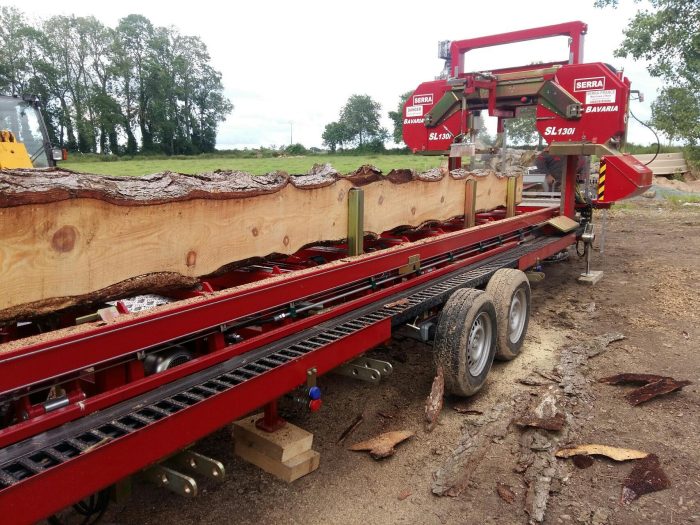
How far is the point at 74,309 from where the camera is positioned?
2342 mm

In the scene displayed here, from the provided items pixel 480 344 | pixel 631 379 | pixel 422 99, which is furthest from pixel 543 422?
pixel 422 99

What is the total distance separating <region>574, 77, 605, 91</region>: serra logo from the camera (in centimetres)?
582

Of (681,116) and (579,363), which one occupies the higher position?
(681,116)

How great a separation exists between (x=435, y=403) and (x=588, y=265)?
4661 millimetres

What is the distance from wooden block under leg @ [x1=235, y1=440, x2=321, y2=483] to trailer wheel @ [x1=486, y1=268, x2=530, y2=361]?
1952 millimetres

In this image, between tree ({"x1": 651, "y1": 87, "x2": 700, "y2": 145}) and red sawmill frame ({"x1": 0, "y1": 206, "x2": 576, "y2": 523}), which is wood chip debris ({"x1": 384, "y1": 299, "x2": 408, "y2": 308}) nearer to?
red sawmill frame ({"x1": 0, "y1": 206, "x2": 576, "y2": 523})

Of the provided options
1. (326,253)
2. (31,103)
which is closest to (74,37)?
(31,103)

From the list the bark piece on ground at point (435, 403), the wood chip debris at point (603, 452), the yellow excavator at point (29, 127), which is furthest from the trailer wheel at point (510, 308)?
the yellow excavator at point (29, 127)

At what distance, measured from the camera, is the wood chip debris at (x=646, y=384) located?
3.88m

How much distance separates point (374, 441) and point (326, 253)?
54.1 inches

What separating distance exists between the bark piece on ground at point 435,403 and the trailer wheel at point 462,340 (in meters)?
0.04

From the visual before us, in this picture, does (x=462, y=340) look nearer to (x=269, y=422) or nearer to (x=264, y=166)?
(x=269, y=422)

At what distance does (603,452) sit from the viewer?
10.4 ft

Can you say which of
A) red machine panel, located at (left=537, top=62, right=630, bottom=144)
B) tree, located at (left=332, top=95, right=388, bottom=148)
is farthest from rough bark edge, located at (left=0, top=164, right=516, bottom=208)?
tree, located at (left=332, top=95, right=388, bottom=148)
